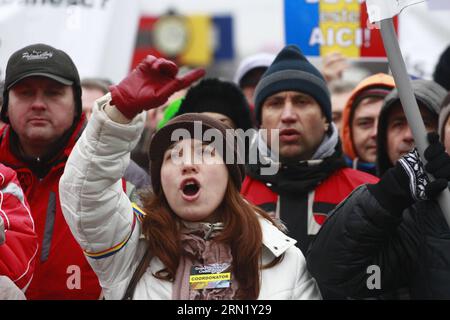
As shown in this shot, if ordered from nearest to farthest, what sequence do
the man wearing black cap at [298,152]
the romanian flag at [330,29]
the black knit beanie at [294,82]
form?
the man wearing black cap at [298,152] → the black knit beanie at [294,82] → the romanian flag at [330,29]

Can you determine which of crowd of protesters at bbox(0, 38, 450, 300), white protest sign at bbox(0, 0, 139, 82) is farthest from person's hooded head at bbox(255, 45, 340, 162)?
white protest sign at bbox(0, 0, 139, 82)

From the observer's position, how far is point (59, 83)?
13.4 feet

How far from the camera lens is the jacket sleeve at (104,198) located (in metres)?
3.04

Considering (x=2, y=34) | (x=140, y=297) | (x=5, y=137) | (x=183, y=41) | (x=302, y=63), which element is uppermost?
(x=183, y=41)

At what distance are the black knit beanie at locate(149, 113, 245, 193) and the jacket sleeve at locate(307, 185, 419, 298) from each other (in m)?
0.41

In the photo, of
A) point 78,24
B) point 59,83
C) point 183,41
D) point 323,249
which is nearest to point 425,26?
point 78,24

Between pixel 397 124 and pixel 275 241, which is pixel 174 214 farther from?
pixel 397 124

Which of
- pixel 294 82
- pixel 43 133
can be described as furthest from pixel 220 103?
pixel 43 133

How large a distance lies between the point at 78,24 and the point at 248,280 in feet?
11.6

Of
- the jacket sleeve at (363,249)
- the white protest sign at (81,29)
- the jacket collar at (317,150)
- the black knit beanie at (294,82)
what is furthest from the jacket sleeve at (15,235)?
the white protest sign at (81,29)

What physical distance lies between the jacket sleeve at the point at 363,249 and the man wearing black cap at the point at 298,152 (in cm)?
A: 81

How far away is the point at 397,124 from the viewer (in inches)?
175

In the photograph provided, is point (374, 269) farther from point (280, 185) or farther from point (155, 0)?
point (155, 0)

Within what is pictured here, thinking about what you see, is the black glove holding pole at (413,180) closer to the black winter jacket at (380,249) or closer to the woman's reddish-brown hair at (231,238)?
the black winter jacket at (380,249)
